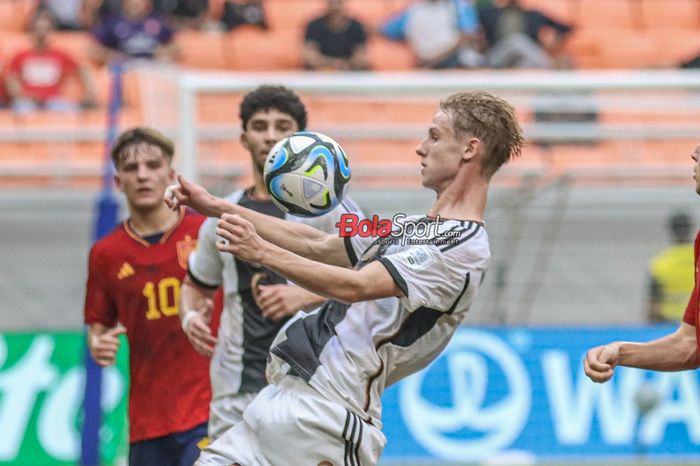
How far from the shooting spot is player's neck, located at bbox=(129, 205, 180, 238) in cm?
682

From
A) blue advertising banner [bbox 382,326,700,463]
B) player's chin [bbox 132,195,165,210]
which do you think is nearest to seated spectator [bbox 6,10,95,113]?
blue advertising banner [bbox 382,326,700,463]

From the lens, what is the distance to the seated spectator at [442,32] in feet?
45.6

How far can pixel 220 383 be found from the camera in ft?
20.1

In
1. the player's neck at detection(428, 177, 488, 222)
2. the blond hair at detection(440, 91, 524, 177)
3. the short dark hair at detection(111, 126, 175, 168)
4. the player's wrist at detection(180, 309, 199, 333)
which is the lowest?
the player's wrist at detection(180, 309, 199, 333)

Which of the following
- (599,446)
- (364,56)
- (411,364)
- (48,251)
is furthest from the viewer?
(364,56)

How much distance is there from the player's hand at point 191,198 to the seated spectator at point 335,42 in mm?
9193

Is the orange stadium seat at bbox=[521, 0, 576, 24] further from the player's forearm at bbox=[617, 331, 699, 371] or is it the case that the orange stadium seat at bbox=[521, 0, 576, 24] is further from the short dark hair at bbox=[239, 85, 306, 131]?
the player's forearm at bbox=[617, 331, 699, 371]

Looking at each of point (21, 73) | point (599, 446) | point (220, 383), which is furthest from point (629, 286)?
point (220, 383)

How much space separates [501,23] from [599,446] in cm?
542

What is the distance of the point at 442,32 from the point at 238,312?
873 centimetres

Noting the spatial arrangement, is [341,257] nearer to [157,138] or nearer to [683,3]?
[157,138]

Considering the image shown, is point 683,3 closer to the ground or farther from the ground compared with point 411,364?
farther from the ground

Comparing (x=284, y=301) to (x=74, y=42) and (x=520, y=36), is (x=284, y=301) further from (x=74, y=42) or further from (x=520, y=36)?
(x=74, y=42)

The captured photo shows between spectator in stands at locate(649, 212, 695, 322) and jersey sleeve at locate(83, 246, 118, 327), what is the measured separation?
6.04m
